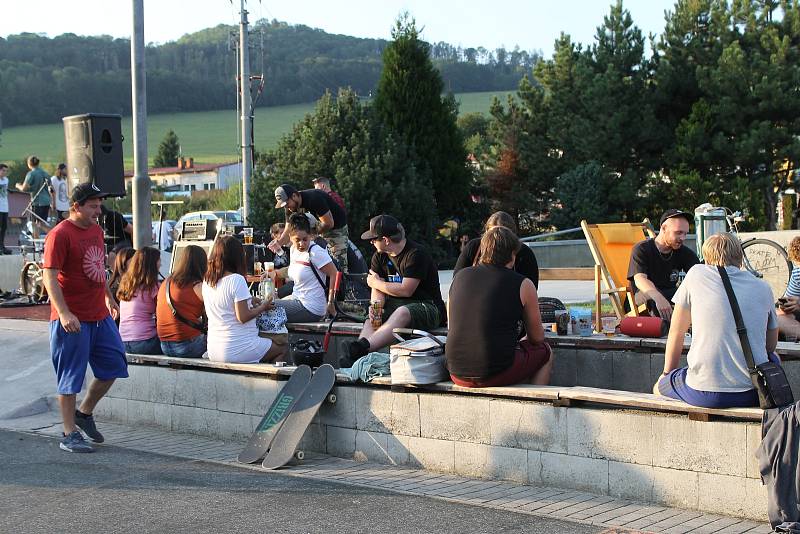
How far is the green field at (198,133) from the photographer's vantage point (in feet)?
371

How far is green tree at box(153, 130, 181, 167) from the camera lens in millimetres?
118625

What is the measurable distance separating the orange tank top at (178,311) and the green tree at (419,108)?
1919cm

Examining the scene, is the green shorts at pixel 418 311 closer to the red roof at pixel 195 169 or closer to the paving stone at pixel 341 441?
the paving stone at pixel 341 441

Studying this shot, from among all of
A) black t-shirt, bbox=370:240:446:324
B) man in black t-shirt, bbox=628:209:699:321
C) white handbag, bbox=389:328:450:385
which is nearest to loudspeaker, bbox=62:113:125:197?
black t-shirt, bbox=370:240:446:324

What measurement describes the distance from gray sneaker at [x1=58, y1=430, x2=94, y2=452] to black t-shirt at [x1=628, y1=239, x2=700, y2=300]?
4503 mm

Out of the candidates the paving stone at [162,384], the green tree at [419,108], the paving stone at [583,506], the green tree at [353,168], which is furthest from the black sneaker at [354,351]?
the green tree at [419,108]

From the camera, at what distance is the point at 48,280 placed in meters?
7.81

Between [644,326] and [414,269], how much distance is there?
1843mm

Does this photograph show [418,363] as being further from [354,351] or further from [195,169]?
[195,169]

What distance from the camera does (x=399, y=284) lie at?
8688 millimetres

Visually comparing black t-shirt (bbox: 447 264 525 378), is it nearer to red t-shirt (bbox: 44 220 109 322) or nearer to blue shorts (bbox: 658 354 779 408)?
blue shorts (bbox: 658 354 779 408)

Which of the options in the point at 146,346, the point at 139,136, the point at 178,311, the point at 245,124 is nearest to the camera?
the point at 178,311

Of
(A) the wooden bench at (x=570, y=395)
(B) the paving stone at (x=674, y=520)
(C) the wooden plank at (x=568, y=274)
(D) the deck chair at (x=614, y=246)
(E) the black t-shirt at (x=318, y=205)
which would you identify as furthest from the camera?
(C) the wooden plank at (x=568, y=274)

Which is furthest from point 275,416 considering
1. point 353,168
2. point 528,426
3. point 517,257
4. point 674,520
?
point 353,168
